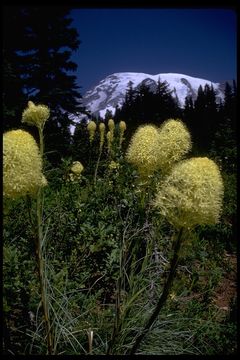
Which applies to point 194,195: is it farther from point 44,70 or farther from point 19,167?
point 44,70

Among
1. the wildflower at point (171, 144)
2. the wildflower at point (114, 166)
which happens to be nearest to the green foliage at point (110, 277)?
the wildflower at point (114, 166)

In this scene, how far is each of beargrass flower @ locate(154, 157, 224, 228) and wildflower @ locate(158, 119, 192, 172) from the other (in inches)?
25.2

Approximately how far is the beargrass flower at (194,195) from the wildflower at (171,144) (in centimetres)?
64


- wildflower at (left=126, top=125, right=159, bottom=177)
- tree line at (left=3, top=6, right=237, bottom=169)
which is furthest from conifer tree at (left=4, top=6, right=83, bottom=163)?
wildflower at (left=126, top=125, right=159, bottom=177)

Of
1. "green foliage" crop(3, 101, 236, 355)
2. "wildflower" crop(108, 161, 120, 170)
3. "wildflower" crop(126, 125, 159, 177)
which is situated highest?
"wildflower" crop(126, 125, 159, 177)

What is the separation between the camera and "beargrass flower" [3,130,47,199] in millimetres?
1537

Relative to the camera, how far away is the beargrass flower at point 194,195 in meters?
1.39

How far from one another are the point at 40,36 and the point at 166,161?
22.9 ft

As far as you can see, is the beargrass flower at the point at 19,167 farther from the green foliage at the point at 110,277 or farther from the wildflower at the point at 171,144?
the wildflower at the point at 171,144

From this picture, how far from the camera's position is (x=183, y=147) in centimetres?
215

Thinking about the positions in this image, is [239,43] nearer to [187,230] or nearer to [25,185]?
[187,230]

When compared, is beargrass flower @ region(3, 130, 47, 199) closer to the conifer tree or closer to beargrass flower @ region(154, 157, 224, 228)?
beargrass flower @ region(154, 157, 224, 228)

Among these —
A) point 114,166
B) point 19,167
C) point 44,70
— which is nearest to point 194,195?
point 19,167

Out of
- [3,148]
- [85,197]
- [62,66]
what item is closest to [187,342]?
[3,148]
